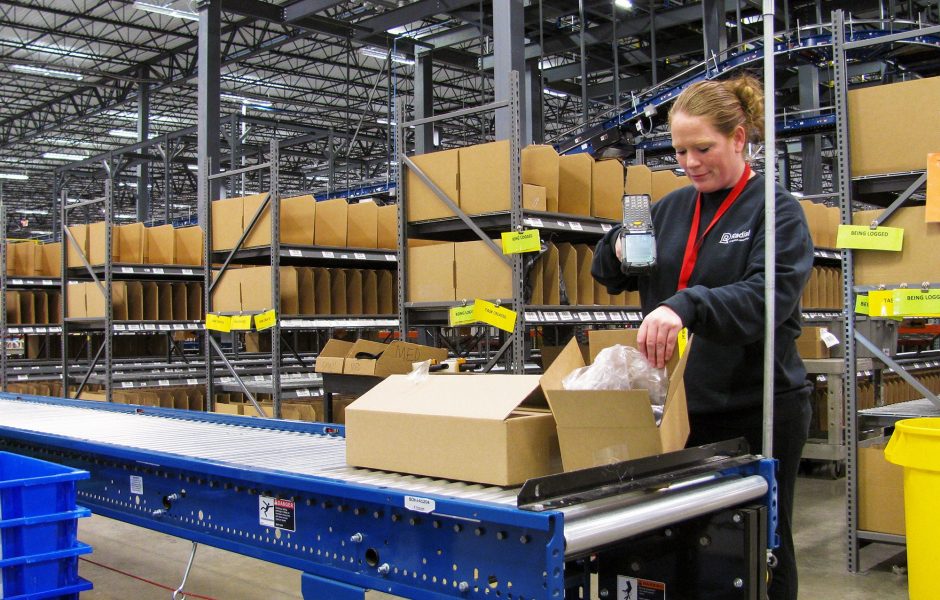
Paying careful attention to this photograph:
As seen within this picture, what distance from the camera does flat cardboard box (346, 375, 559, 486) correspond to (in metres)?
1.61

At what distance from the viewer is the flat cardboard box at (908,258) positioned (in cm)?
377

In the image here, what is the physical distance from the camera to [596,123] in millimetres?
10406

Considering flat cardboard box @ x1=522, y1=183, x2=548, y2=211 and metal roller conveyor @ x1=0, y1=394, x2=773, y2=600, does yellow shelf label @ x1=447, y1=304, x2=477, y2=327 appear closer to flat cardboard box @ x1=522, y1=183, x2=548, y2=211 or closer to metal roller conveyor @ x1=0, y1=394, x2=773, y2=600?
flat cardboard box @ x1=522, y1=183, x2=548, y2=211

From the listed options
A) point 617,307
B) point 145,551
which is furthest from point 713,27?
point 145,551

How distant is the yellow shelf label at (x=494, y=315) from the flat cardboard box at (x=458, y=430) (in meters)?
2.66

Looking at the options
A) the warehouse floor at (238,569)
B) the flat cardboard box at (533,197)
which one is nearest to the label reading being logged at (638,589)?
the warehouse floor at (238,569)

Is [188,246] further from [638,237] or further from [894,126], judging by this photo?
[638,237]

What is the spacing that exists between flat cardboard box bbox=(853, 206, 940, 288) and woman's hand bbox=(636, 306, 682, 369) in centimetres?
282

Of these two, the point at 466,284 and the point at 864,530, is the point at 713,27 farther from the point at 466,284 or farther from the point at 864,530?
the point at 864,530

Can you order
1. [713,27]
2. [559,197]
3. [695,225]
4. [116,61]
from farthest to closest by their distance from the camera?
[116,61] < [713,27] < [559,197] < [695,225]

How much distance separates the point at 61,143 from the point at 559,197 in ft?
78.3

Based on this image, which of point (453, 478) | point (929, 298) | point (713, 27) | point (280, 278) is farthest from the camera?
point (713, 27)

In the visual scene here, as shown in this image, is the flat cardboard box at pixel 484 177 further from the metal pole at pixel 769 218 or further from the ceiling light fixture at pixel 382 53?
the ceiling light fixture at pixel 382 53

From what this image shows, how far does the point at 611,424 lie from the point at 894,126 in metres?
3.18
